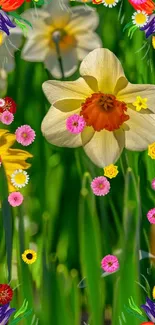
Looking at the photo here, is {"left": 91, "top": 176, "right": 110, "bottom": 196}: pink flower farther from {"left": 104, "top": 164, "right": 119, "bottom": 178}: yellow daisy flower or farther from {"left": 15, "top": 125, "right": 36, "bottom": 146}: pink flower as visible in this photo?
{"left": 15, "top": 125, "right": 36, "bottom": 146}: pink flower

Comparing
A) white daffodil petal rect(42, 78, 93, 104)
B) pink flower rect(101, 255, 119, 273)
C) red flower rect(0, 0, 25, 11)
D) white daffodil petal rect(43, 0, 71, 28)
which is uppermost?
red flower rect(0, 0, 25, 11)

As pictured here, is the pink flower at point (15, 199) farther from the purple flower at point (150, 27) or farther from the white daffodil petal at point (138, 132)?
the purple flower at point (150, 27)

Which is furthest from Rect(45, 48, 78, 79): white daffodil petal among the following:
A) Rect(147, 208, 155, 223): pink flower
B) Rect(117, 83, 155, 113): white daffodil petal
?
Rect(147, 208, 155, 223): pink flower

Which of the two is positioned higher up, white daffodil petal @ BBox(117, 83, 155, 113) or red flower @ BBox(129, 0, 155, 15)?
red flower @ BBox(129, 0, 155, 15)

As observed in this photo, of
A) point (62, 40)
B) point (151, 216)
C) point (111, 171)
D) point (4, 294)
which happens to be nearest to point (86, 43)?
point (62, 40)

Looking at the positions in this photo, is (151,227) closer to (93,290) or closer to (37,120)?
(93,290)

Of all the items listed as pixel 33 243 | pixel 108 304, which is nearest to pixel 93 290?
pixel 108 304
